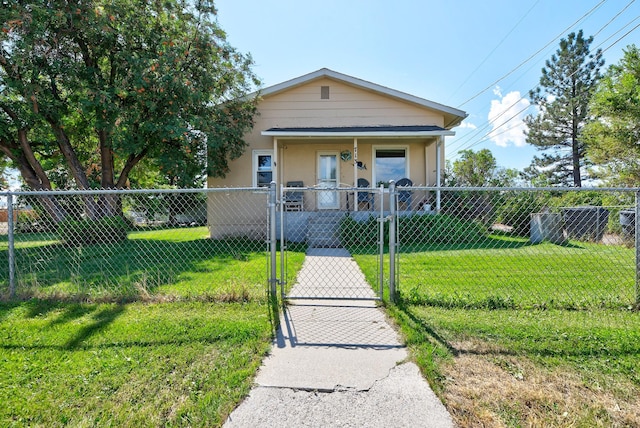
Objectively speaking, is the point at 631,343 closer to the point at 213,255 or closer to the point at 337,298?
the point at 337,298

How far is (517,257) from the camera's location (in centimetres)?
712

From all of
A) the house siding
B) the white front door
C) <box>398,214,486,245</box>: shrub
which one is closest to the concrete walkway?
<box>398,214,486,245</box>: shrub

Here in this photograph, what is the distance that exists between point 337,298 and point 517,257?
5077 mm

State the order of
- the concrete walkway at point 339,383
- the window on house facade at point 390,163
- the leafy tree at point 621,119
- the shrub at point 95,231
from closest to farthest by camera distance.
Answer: the concrete walkway at point 339,383
the shrub at point 95,231
the leafy tree at point 621,119
the window on house facade at point 390,163

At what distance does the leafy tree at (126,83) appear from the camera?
877cm

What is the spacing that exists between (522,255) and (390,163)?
20.1 feet

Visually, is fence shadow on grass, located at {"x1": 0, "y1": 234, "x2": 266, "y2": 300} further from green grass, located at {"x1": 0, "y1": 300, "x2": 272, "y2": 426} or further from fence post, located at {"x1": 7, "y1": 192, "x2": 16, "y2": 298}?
green grass, located at {"x1": 0, "y1": 300, "x2": 272, "y2": 426}

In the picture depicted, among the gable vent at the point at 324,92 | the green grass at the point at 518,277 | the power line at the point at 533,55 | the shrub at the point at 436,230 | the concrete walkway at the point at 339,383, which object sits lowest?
the concrete walkway at the point at 339,383

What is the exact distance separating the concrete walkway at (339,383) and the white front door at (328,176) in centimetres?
842

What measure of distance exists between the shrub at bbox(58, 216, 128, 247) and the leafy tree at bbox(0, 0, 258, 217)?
1.42 metres

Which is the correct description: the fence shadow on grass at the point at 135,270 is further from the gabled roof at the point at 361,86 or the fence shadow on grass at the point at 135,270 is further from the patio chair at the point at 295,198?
the gabled roof at the point at 361,86

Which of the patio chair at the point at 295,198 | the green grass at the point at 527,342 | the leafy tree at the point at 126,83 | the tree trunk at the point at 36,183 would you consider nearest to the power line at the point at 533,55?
the green grass at the point at 527,342

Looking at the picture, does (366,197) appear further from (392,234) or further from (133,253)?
(392,234)

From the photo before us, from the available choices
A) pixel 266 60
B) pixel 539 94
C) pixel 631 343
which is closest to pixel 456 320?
pixel 631 343
